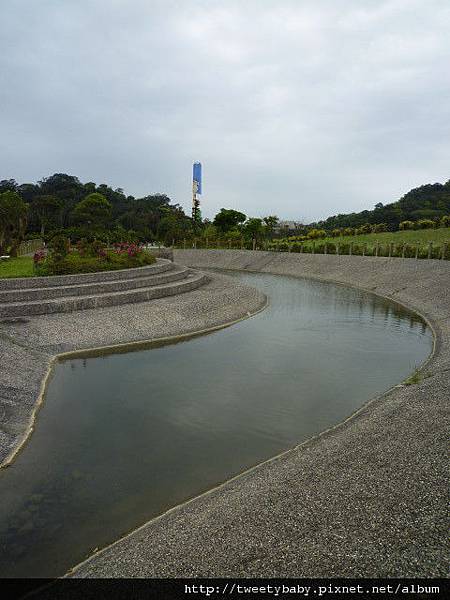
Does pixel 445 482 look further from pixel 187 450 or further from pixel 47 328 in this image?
pixel 47 328

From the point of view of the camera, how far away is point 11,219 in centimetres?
3491

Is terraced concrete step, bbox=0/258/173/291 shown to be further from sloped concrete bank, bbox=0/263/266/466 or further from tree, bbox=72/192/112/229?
tree, bbox=72/192/112/229

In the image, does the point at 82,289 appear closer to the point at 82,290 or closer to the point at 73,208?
the point at 82,290

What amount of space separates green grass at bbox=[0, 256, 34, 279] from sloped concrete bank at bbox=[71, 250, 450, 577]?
21596 mm

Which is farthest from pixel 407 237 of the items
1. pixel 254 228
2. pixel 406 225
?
pixel 254 228

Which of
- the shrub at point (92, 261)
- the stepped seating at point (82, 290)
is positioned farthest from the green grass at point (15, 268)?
the stepped seating at point (82, 290)

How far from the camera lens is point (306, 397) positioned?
1428 centimetres

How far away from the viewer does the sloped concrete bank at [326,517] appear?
6332 millimetres

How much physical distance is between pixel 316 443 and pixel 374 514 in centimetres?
386

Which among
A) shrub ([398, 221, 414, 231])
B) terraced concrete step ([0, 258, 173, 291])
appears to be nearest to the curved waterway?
terraced concrete step ([0, 258, 173, 291])

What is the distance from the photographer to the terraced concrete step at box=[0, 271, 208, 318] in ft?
69.4

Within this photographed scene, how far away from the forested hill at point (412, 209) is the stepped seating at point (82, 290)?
49677 millimetres

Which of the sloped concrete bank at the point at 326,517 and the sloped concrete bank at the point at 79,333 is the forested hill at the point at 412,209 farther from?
the sloped concrete bank at the point at 326,517

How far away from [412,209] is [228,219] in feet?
120
